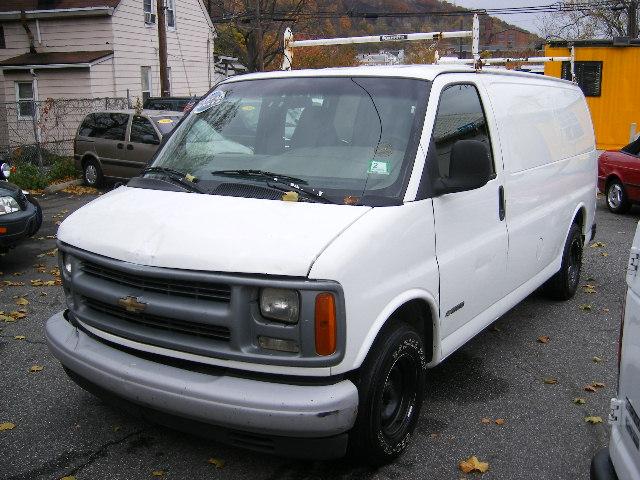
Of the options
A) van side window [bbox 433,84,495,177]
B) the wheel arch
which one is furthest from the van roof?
the wheel arch

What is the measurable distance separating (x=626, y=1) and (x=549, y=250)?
33.4 metres

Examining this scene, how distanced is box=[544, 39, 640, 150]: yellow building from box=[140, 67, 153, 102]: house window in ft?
45.6

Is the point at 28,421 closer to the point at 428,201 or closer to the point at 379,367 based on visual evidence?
the point at 379,367

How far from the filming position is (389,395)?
373cm

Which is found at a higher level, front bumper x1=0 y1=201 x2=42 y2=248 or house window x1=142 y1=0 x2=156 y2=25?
house window x1=142 y1=0 x2=156 y2=25

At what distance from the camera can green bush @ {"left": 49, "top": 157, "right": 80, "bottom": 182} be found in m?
16.1

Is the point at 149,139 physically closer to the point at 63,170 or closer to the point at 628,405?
the point at 63,170

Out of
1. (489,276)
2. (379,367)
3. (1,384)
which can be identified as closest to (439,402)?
(489,276)

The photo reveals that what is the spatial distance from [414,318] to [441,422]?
2.63ft

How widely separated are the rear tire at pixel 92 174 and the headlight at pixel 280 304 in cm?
1354

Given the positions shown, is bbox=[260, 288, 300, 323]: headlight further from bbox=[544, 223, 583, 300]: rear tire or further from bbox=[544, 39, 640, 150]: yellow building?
bbox=[544, 39, 640, 150]: yellow building

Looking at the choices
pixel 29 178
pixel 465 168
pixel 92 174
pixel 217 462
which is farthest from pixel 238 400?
pixel 92 174

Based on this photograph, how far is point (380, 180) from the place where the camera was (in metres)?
3.73

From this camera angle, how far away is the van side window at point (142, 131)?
575 inches
